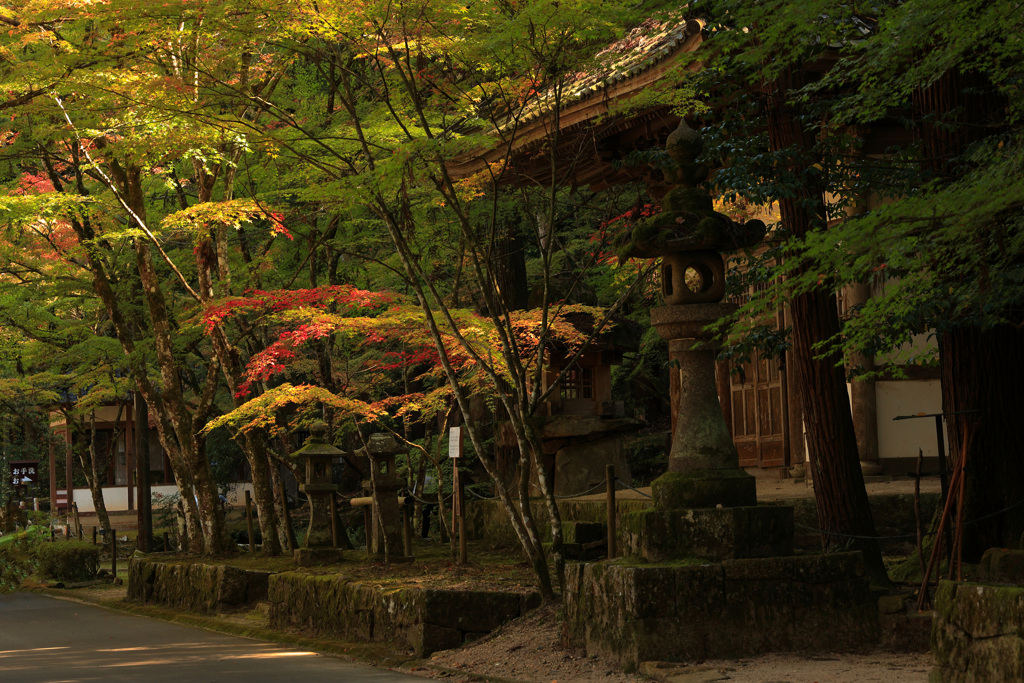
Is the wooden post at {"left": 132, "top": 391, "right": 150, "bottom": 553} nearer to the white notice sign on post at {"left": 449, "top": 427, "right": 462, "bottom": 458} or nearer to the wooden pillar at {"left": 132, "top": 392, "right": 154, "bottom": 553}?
the wooden pillar at {"left": 132, "top": 392, "right": 154, "bottom": 553}

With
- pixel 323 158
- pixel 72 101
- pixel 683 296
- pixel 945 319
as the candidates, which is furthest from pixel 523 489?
pixel 72 101

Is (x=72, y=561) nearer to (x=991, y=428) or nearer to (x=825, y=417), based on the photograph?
(x=825, y=417)

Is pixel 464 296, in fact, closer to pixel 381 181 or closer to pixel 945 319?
pixel 381 181

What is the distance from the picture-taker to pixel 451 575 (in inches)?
466

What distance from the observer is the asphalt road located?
30.3 ft

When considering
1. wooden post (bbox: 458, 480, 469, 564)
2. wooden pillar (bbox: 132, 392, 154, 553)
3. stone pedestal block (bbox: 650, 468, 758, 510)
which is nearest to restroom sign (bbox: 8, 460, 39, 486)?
wooden pillar (bbox: 132, 392, 154, 553)

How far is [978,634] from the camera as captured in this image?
19.8 ft

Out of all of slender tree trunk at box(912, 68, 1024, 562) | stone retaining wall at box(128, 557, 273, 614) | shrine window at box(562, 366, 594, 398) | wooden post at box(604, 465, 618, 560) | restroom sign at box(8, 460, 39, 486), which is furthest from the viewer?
restroom sign at box(8, 460, 39, 486)

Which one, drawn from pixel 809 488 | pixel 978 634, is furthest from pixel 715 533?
pixel 809 488

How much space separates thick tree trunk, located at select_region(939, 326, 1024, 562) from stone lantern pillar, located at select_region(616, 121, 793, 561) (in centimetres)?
187

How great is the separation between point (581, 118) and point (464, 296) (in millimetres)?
9459

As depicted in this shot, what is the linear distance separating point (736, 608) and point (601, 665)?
118 cm

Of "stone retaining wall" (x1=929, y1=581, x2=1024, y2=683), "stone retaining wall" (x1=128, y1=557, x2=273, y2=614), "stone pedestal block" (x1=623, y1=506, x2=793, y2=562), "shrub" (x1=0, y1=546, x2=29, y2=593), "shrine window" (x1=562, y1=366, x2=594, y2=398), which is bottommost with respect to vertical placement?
"shrub" (x1=0, y1=546, x2=29, y2=593)

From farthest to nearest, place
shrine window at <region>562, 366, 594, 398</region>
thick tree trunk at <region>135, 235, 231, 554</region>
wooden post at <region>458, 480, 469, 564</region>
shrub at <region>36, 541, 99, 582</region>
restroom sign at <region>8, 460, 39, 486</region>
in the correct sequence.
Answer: restroom sign at <region>8, 460, 39, 486</region> < shrub at <region>36, 541, 99, 582</region> < shrine window at <region>562, 366, 594, 398</region> < thick tree trunk at <region>135, 235, 231, 554</region> < wooden post at <region>458, 480, 469, 564</region>
